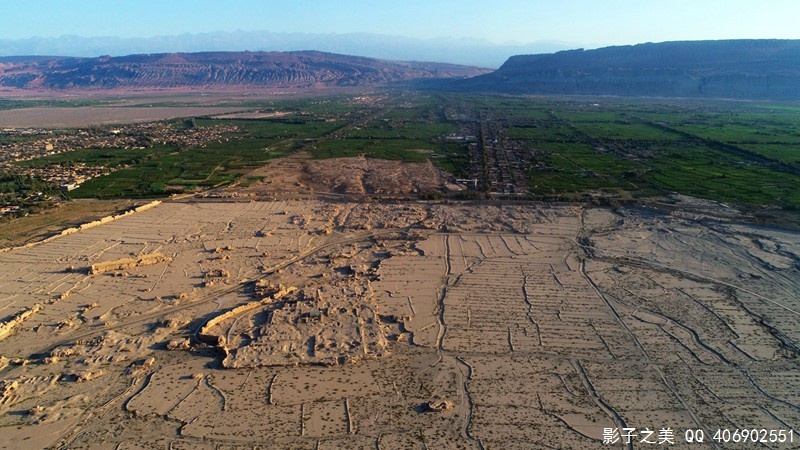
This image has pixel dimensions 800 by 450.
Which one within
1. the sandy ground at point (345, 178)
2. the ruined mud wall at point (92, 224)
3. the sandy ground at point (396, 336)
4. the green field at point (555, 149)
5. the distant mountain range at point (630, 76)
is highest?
the distant mountain range at point (630, 76)

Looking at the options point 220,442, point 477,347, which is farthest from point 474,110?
point 220,442

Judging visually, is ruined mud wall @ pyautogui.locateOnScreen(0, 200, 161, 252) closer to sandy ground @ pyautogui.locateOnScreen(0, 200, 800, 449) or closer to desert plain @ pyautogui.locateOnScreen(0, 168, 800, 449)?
desert plain @ pyautogui.locateOnScreen(0, 168, 800, 449)

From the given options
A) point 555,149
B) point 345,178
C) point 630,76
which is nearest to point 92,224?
point 345,178

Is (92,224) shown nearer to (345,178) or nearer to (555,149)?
(345,178)

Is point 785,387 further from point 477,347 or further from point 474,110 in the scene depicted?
point 474,110

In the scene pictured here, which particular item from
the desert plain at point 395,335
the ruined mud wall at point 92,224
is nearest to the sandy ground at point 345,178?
the ruined mud wall at point 92,224

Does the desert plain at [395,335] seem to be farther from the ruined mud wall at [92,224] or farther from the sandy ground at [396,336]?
the ruined mud wall at [92,224]

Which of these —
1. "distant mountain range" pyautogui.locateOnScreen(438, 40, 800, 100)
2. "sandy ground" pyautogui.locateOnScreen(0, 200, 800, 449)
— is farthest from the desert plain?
"distant mountain range" pyautogui.locateOnScreen(438, 40, 800, 100)
